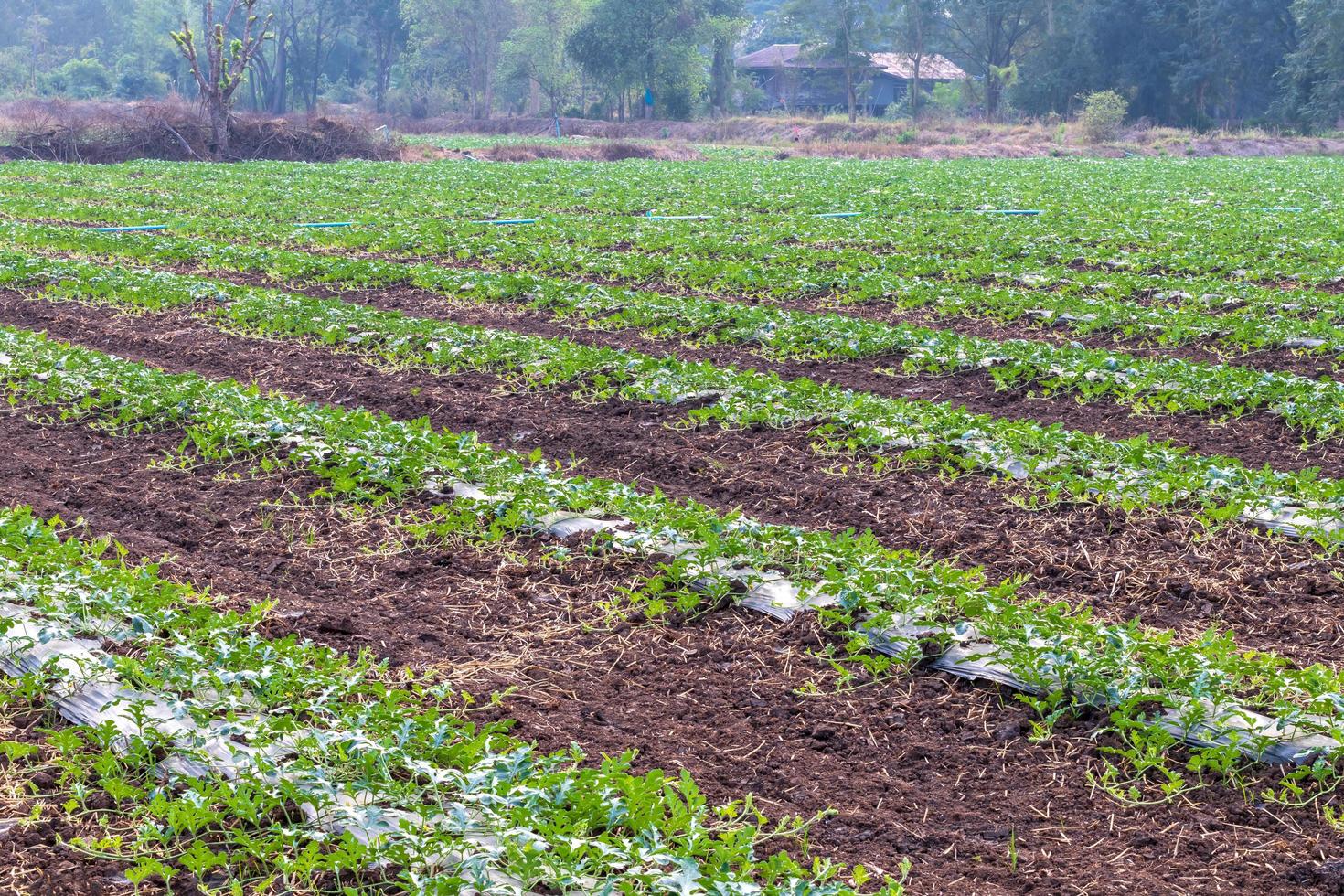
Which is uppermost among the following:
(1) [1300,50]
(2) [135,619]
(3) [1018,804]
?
(1) [1300,50]

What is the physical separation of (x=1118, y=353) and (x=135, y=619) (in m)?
8.95

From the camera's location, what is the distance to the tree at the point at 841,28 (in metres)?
82.7

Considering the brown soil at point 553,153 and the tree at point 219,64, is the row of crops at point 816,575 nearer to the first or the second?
the tree at point 219,64

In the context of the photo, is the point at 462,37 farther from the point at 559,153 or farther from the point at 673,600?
the point at 673,600

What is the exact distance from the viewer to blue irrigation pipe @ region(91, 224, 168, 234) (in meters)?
19.8

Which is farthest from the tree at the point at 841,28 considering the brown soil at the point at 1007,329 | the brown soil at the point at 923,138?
the brown soil at the point at 1007,329

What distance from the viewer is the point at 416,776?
4.00 meters

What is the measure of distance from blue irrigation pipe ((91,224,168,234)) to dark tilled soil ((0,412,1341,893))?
1445 centimetres

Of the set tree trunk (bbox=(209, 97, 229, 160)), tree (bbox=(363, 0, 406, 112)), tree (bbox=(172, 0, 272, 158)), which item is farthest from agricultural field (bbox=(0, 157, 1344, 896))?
tree (bbox=(363, 0, 406, 112))

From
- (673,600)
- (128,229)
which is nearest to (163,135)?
(128,229)

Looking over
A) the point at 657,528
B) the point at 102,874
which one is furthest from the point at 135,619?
the point at 657,528

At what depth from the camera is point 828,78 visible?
92438 mm

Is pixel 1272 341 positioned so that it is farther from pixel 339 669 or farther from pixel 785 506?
pixel 339 669

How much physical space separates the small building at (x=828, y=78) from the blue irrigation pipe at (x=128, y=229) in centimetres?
7501
